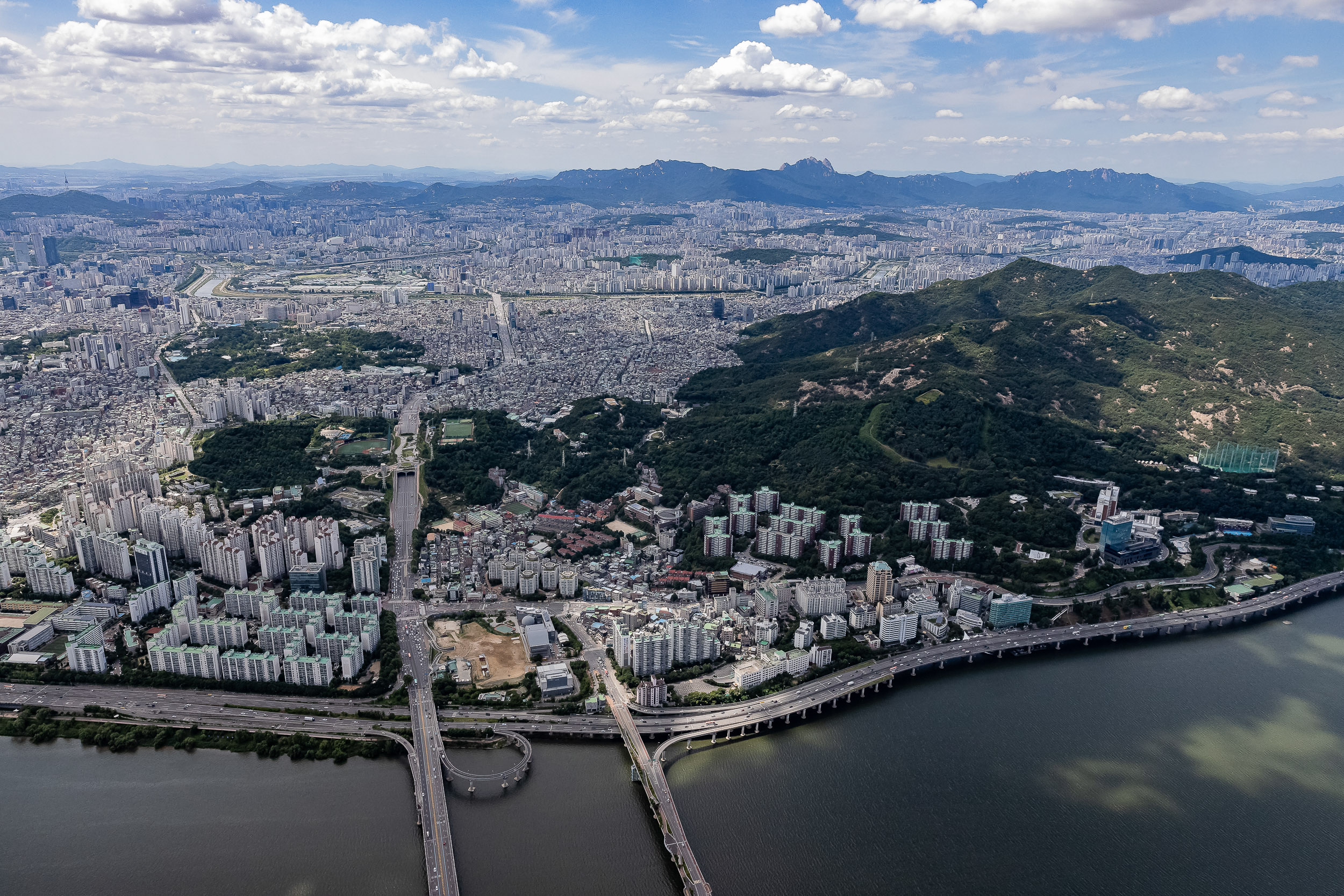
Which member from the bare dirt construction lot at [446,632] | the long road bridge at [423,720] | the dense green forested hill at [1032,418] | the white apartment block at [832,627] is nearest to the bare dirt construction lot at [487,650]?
the bare dirt construction lot at [446,632]

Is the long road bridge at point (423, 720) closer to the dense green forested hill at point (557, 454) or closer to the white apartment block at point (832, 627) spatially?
the dense green forested hill at point (557, 454)

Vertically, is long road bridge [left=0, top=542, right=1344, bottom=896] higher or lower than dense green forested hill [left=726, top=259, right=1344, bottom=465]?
lower

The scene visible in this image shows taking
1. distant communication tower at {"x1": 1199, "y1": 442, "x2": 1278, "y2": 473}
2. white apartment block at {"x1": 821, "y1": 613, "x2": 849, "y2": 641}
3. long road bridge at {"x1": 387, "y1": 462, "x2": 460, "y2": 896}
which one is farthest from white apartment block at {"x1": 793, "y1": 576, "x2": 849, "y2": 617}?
distant communication tower at {"x1": 1199, "y1": 442, "x2": 1278, "y2": 473}

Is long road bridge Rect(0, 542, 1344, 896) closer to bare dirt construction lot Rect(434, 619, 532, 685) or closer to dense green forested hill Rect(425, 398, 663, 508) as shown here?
bare dirt construction lot Rect(434, 619, 532, 685)

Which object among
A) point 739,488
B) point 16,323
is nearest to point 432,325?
point 16,323

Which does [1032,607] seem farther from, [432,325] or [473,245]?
[473,245]

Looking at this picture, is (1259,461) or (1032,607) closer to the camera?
(1032,607)
